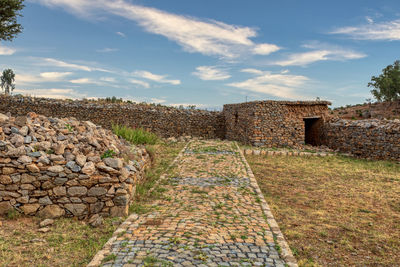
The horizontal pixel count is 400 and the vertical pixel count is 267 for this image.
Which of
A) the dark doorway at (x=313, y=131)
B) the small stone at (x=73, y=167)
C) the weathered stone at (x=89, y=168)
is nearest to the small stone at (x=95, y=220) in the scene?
the weathered stone at (x=89, y=168)

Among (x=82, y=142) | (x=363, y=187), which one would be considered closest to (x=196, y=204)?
(x=82, y=142)

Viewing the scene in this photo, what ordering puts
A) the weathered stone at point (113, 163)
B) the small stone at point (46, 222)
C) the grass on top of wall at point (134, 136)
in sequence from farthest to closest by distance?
→ the grass on top of wall at point (134, 136), the weathered stone at point (113, 163), the small stone at point (46, 222)

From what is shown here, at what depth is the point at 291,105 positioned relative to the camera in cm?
1875

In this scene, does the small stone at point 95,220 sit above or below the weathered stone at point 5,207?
below

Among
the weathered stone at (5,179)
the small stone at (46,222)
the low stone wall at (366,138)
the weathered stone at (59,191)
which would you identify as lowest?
the small stone at (46,222)

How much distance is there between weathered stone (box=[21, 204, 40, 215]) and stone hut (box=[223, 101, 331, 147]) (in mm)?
13946

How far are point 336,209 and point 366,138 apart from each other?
1023 centimetres

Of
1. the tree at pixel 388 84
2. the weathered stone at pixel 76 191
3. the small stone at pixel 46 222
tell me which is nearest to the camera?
the small stone at pixel 46 222

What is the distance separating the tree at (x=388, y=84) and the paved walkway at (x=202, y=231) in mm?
30790

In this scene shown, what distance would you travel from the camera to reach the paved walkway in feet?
14.0

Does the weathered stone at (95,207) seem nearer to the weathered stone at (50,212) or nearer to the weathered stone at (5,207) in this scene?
the weathered stone at (50,212)

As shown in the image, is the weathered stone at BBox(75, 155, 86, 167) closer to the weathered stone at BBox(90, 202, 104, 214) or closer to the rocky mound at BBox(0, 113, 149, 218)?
the rocky mound at BBox(0, 113, 149, 218)

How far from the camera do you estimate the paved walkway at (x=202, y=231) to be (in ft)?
14.0

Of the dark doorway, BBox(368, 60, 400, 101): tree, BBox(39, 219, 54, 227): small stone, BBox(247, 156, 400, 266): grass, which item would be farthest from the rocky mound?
BBox(368, 60, 400, 101): tree
